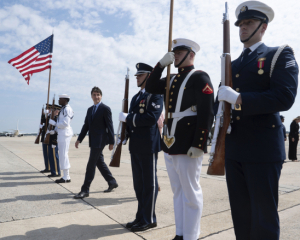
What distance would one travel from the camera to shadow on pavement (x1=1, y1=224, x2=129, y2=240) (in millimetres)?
2875

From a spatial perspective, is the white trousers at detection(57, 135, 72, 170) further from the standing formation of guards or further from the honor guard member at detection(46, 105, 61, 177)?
the standing formation of guards

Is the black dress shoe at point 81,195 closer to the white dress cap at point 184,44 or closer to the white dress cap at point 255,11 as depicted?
the white dress cap at point 184,44

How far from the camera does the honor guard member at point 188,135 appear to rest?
2422 mm

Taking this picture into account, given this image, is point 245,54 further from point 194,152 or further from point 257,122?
point 194,152

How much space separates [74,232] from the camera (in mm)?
3014

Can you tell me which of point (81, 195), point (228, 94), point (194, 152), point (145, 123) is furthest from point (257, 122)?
point (81, 195)

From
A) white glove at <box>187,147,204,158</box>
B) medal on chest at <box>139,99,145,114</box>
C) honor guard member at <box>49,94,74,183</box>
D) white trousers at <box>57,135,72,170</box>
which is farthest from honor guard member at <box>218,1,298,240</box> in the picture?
honor guard member at <box>49,94,74,183</box>

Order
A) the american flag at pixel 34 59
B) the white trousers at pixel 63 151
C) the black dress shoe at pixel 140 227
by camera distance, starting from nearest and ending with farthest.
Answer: the black dress shoe at pixel 140 227 < the white trousers at pixel 63 151 < the american flag at pixel 34 59

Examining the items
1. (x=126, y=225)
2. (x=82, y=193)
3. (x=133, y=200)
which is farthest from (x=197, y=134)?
(x=82, y=193)

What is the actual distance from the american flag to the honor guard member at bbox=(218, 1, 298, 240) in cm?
789

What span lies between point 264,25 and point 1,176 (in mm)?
6924

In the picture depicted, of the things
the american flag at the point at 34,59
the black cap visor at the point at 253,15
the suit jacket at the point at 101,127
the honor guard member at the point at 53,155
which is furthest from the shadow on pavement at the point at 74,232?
the american flag at the point at 34,59

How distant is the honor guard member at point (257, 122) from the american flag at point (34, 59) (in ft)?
25.9

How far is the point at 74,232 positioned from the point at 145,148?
1.28 meters
